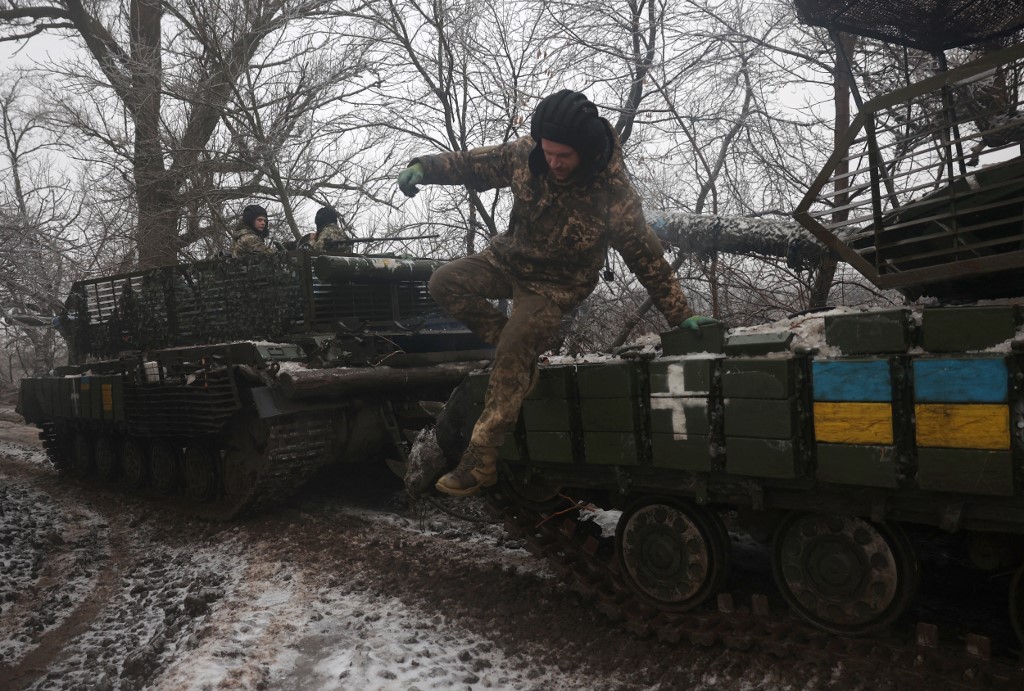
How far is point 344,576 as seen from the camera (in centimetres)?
514

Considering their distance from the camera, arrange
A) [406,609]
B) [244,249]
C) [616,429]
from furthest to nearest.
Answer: [244,249]
[406,609]
[616,429]

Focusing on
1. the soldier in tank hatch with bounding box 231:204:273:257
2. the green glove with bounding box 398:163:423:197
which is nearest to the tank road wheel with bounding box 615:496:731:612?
the green glove with bounding box 398:163:423:197

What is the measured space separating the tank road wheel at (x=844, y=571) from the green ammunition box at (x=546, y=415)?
1.20 meters

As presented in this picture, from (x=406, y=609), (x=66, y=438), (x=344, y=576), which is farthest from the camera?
(x=66, y=438)

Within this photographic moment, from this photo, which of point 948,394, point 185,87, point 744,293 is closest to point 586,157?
point 948,394

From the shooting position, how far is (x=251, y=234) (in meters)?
9.07

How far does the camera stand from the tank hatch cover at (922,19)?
517cm

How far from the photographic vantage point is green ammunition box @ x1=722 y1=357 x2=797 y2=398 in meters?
3.33

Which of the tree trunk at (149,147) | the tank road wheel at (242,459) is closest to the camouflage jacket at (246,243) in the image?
the tank road wheel at (242,459)

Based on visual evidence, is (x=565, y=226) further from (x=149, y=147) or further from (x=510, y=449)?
(x=149, y=147)

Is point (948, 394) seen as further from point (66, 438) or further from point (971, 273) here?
point (66, 438)

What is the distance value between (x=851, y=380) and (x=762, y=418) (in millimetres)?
406

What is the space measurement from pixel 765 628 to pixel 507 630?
131cm

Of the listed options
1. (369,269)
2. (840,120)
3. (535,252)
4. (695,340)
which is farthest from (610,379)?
(840,120)
